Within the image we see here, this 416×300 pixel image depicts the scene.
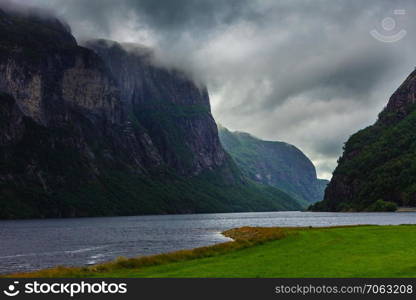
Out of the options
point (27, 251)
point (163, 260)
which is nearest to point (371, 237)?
point (163, 260)

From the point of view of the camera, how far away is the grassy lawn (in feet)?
126

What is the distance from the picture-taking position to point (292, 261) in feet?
152

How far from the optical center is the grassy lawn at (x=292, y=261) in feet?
126

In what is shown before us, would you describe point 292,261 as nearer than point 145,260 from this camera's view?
Yes

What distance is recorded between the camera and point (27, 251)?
9462 centimetres

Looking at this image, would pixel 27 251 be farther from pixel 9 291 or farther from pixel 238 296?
pixel 238 296

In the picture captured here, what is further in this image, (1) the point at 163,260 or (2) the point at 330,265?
(1) the point at 163,260

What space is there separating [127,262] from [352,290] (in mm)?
27602

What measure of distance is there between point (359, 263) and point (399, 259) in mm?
4186

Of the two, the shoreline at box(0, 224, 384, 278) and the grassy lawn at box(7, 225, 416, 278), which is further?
the shoreline at box(0, 224, 384, 278)

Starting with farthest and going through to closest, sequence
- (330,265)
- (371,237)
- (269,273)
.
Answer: (371,237) < (330,265) < (269,273)

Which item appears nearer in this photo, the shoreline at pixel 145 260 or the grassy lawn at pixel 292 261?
the grassy lawn at pixel 292 261

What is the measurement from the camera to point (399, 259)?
43.0m

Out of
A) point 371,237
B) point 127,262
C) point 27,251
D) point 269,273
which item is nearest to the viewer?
point 269,273
